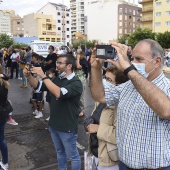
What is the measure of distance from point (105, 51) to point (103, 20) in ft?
325

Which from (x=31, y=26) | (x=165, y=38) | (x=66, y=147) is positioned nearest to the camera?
(x=66, y=147)

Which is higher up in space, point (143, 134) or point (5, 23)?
point (5, 23)

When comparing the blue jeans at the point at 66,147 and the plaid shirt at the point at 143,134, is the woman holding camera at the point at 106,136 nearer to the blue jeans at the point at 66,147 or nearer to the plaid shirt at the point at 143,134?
the plaid shirt at the point at 143,134

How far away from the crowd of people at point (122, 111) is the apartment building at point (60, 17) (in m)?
93.8

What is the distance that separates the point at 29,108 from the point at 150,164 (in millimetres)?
6165


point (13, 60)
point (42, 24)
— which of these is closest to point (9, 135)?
point (13, 60)

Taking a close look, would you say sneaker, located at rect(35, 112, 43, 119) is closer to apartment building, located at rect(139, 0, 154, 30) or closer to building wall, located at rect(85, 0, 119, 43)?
apartment building, located at rect(139, 0, 154, 30)

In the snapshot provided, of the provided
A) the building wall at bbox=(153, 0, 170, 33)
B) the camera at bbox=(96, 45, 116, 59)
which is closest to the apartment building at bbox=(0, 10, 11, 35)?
the building wall at bbox=(153, 0, 170, 33)

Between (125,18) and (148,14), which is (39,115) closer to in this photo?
(148,14)

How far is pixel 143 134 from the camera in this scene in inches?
72.1

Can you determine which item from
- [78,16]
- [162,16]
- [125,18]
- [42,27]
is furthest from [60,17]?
[162,16]

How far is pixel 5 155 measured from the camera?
3762 mm

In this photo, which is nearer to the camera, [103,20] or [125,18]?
[125,18]

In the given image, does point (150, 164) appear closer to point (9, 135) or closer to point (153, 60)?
point (153, 60)
